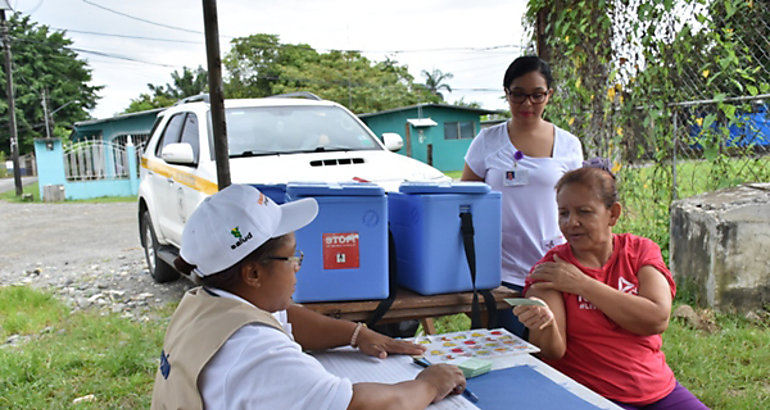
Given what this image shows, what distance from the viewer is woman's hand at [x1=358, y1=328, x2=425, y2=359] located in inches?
76.8

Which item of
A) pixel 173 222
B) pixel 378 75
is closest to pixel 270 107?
pixel 173 222

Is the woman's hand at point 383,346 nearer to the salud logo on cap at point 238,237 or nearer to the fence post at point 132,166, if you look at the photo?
the salud logo on cap at point 238,237

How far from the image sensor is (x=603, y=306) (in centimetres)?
205

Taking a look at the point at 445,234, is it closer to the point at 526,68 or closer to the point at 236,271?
the point at 526,68

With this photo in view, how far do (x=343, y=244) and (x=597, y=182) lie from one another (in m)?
0.96

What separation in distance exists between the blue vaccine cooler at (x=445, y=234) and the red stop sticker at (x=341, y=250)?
9.6 inches

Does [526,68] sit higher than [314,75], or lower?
lower

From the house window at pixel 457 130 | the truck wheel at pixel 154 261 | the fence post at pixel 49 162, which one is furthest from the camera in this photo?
the house window at pixel 457 130

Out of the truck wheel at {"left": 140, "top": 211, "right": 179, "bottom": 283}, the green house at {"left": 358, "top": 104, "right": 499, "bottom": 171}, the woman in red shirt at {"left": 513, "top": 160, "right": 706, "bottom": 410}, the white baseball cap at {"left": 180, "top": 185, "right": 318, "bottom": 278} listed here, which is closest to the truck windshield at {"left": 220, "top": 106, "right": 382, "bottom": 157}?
the truck wheel at {"left": 140, "top": 211, "right": 179, "bottom": 283}

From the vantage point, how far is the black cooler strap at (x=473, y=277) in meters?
2.35

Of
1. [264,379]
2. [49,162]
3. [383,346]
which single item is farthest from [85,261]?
[49,162]

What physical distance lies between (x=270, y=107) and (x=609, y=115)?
3.15 metres

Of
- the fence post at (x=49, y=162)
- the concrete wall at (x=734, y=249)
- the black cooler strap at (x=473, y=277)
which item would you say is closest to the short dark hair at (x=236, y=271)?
the black cooler strap at (x=473, y=277)

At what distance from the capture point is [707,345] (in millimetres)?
3949
